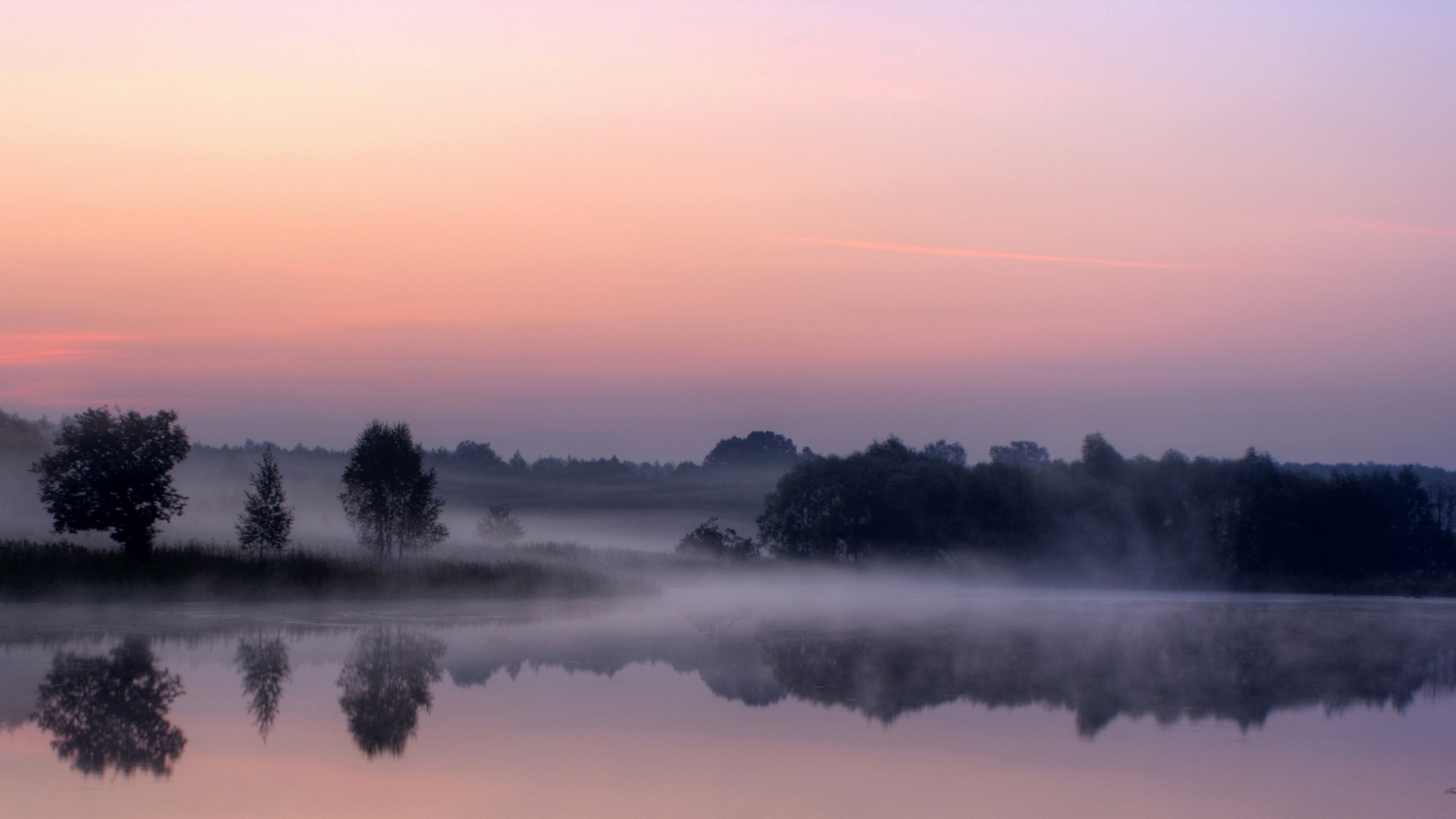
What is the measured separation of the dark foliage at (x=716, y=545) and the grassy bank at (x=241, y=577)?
1020 inches

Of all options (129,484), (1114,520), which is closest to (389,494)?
(129,484)

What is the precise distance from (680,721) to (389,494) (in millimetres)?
30829

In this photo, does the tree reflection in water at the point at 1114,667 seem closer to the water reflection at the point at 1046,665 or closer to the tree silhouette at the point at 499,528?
the water reflection at the point at 1046,665

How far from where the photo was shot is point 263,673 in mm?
20672

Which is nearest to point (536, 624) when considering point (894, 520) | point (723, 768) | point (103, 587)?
point (103, 587)

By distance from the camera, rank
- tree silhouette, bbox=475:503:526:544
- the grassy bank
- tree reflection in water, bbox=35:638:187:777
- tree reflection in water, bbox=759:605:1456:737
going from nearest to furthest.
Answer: tree reflection in water, bbox=35:638:187:777 → tree reflection in water, bbox=759:605:1456:737 → the grassy bank → tree silhouette, bbox=475:503:526:544

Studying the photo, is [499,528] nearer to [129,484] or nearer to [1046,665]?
[129,484]

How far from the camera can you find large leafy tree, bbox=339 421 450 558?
4591 cm

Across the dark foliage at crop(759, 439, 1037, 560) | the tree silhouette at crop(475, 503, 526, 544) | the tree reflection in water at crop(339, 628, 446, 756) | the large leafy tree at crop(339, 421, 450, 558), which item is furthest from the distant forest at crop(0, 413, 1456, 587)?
the tree reflection in water at crop(339, 628, 446, 756)

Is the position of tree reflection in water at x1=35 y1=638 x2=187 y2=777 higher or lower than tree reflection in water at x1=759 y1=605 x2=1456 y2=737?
higher

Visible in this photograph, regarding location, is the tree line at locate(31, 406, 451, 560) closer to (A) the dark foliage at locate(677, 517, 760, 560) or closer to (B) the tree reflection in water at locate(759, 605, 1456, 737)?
(B) the tree reflection in water at locate(759, 605, 1456, 737)

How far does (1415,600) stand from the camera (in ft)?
219

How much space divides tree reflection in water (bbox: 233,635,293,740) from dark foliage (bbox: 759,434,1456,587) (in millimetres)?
56786

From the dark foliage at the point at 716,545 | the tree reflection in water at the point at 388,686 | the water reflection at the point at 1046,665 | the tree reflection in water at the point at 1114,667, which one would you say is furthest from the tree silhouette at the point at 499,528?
the tree reflection in water at the point at 388,686
